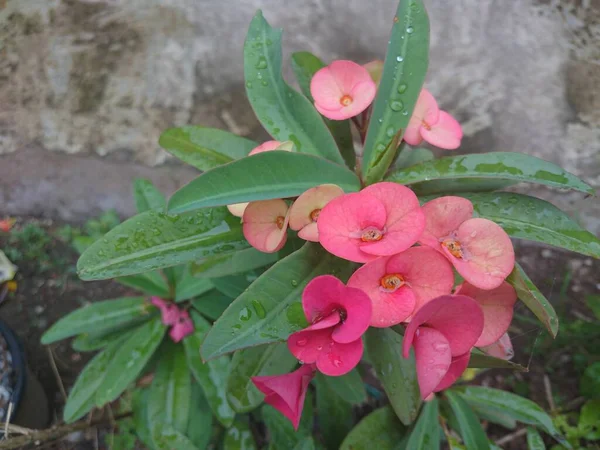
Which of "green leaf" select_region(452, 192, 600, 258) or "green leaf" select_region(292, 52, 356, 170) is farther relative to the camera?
"green leaf" select_region(292, 52, 356, 170)

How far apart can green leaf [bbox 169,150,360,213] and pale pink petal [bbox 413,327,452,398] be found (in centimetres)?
26

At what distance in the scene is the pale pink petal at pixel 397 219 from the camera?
56cm

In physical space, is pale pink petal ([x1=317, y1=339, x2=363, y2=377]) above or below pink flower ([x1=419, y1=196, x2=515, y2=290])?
below

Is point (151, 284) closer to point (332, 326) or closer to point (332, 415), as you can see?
point (332, 415)

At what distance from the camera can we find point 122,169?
7.46 ft

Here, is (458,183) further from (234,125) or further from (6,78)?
(6,78)

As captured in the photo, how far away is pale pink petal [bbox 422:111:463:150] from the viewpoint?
2.61ft

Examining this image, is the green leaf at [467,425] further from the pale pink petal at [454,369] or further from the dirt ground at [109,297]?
the dirt ground at [109,297]

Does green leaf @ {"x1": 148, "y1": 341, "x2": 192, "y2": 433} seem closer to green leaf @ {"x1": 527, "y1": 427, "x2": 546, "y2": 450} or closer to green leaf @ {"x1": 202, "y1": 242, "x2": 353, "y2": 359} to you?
green leaf @ {"x1": 202, "y1": 242, "x2": 353, "y2": 359}

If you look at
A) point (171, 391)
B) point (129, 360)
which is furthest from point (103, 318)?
point (171, 391)

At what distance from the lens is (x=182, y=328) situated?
119 cm

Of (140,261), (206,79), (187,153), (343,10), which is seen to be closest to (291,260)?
(140,261)

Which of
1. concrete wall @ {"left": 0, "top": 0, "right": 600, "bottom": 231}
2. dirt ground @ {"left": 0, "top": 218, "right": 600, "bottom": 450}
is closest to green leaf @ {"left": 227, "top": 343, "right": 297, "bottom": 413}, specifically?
dirt ground @ {"left": 0, "top": 218, "right": 600, "bottom": 450}

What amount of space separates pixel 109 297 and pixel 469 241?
1742 mm
